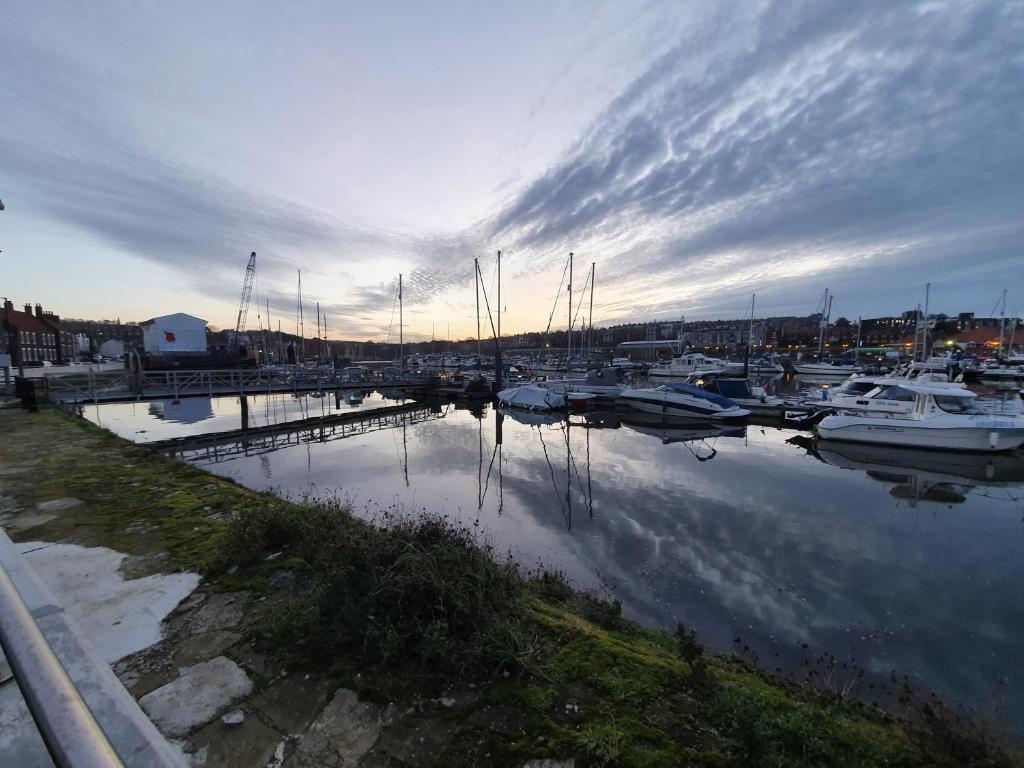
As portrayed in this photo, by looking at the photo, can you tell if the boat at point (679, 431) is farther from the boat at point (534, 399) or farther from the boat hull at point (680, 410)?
the boat at point (534, 399)

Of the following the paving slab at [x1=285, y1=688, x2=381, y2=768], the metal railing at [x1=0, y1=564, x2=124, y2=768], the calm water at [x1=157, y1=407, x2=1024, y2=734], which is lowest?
the calm water at [x1=157, y1=407, x2=1024, y2=734]

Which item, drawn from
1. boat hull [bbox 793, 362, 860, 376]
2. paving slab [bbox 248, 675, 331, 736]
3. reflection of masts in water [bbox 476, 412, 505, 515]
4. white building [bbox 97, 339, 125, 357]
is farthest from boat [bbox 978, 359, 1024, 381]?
white building [bbox 97, 339, 125, 357]

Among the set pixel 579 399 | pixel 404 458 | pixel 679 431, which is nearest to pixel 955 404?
pixel 679 431

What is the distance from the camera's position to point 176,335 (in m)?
56.6

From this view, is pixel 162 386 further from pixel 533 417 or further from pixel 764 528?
pixel 764 528

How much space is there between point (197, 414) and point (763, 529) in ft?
101

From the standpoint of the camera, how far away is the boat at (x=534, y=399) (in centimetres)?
2962

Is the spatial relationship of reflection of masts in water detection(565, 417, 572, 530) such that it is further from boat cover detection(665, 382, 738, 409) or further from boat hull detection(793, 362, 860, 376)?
boat hull detection(793, 362, 860, 376)

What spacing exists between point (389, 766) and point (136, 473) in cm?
904

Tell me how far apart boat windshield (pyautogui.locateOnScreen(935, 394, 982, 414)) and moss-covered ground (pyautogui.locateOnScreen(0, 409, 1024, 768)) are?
2054 cm

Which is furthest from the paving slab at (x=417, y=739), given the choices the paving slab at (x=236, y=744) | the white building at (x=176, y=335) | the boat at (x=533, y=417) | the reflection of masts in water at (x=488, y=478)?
the white building at (x=176, y=335)

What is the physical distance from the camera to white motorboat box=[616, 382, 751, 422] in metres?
26.1

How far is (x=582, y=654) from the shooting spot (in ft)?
12.4

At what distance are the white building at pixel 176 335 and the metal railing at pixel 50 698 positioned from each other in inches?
2644
